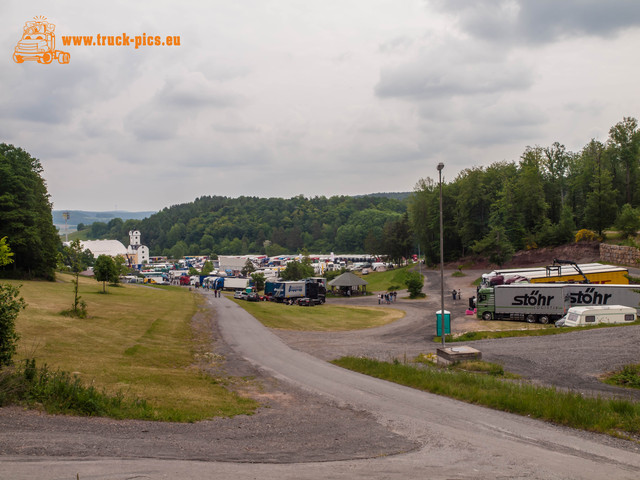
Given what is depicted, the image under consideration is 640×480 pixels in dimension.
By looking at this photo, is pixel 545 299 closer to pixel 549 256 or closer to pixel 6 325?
pixel 6 325

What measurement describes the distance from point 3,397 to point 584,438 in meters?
15.0

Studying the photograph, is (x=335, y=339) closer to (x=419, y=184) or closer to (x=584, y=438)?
(x=584, y=438)

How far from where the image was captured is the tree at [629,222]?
68.1 meters

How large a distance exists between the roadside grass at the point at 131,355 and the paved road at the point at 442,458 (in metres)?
4.17

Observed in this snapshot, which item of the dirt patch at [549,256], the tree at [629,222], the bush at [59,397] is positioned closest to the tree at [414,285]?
the dirt patch at [549,256]

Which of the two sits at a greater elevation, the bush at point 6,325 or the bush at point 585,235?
the bush at point 585,235

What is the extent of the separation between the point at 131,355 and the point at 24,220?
147 ft

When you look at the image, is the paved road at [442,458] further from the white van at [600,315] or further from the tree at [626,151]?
the tree at [626,151]

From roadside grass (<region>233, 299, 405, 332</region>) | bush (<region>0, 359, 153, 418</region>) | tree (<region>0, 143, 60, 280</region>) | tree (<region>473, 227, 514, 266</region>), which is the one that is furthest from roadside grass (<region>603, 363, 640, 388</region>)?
tree (<region>473, 227, 514, 266</region>)

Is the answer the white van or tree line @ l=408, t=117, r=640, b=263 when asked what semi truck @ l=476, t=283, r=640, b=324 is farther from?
tree line @ l=408, t=117, r=640, b=263

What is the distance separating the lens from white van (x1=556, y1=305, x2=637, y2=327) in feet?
112

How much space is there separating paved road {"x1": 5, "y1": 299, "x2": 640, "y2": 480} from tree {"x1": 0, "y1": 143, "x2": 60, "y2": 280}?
174 ft

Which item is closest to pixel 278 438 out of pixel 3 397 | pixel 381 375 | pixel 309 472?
pixel 309 472

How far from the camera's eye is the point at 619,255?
64938 mm
